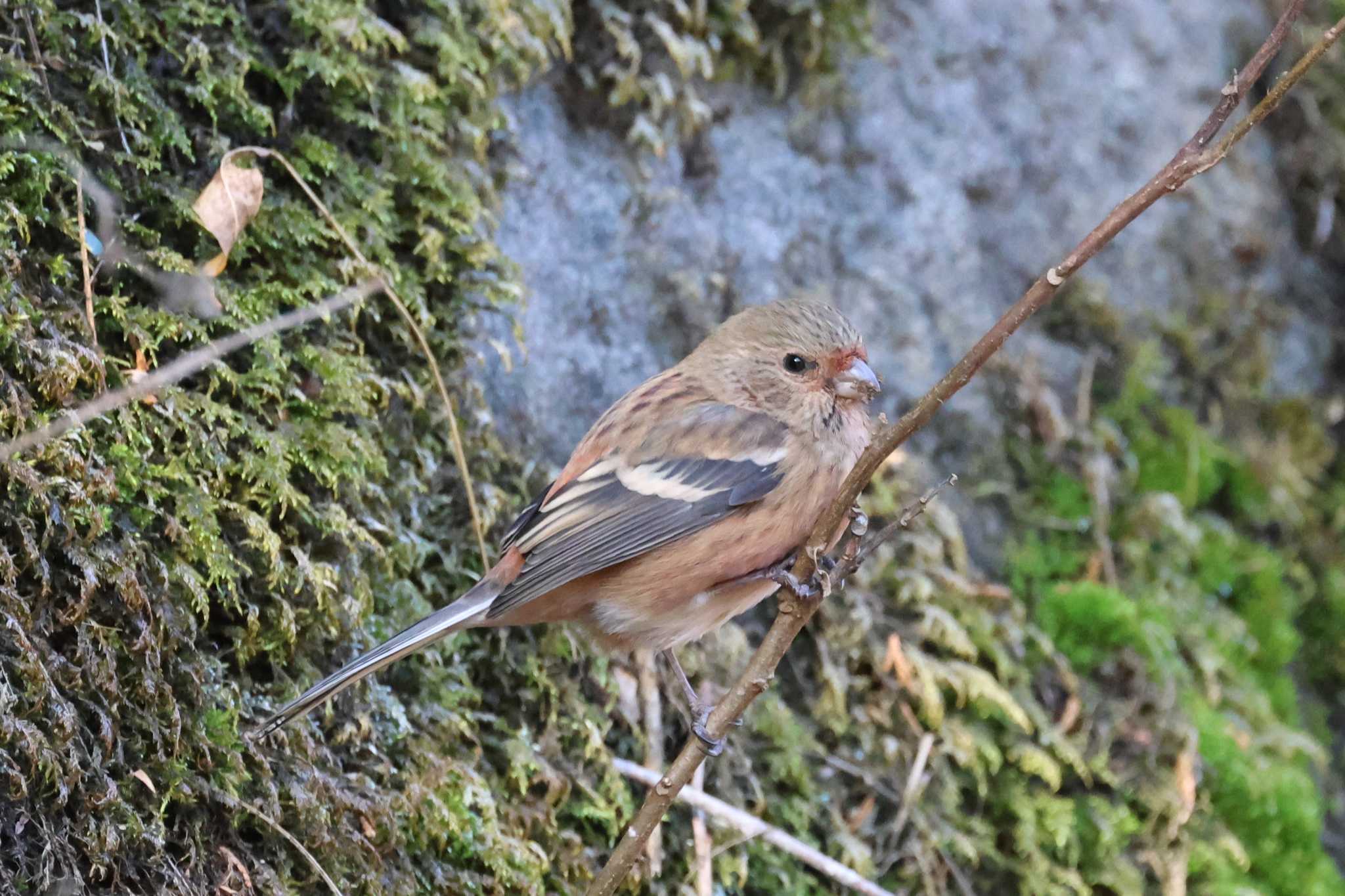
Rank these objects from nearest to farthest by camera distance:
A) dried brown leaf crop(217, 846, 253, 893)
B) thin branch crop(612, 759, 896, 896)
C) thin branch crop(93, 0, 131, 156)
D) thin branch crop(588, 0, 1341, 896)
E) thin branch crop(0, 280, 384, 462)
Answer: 1. thin branch crop(588, 0, 1341, 896)
2. thin branch crop(0, 280, 384, 462)
3. dried brown leaf crop(217, 846, 253, 893)
4. thin branch crop(93, 0, 131, 156)
5. thin branch crop(612, 759, 896, 896)

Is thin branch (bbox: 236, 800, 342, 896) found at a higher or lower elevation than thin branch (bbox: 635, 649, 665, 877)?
lower

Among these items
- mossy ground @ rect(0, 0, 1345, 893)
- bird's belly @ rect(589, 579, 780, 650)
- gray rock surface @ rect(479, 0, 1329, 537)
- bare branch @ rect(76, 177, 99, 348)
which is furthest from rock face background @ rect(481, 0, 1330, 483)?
bare branch @ rect(76, 177, 99, 348)

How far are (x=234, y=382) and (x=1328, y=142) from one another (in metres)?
5.14

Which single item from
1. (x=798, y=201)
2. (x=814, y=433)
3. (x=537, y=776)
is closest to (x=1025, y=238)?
(x=798, y=201)

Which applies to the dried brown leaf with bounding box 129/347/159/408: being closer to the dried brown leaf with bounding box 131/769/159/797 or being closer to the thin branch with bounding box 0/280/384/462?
the thin branch with bounding box 0/280/384/462

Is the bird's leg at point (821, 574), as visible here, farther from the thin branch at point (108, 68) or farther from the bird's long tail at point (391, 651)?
the thin branch at point (108, 68)

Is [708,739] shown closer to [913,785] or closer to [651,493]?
[651,493]

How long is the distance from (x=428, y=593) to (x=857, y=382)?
49.1 inches

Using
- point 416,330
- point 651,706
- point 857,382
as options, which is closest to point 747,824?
point 651,706

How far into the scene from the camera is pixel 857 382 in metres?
3.22

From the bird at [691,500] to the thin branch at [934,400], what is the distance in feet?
1.00

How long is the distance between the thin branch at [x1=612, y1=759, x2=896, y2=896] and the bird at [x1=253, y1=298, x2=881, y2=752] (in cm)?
26

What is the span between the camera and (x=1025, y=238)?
5016mm

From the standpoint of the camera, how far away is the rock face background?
3.94 metres
